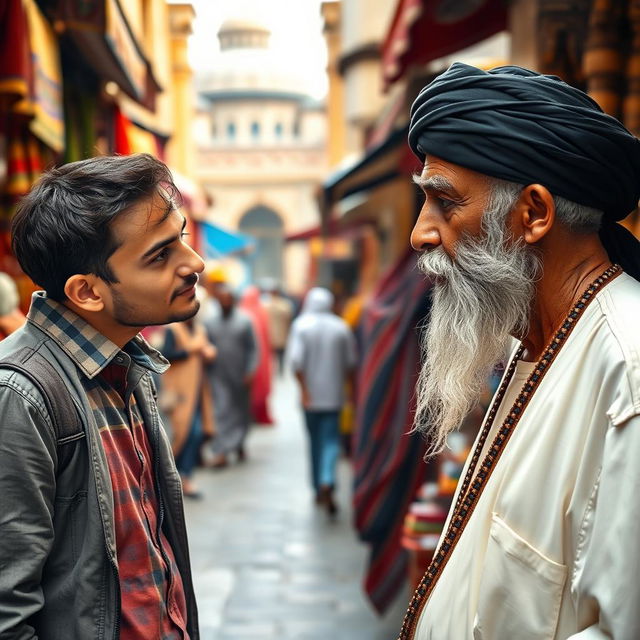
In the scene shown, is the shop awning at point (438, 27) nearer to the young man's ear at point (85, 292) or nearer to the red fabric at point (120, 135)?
the red fabric at point (120, 135)

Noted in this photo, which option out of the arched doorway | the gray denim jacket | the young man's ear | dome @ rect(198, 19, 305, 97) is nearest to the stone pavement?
the gray denim jacket

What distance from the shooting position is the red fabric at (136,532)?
1.75 m

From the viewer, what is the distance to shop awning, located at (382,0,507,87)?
4863 millimetres

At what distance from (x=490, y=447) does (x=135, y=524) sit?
2.35 ft

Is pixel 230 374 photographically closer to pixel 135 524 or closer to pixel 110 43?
pixel 110 43

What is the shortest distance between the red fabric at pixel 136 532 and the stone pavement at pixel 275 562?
109 inches

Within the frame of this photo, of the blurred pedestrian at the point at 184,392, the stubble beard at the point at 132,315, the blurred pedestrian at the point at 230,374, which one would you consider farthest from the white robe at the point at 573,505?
the blurred pedestrian at the point at 230,374

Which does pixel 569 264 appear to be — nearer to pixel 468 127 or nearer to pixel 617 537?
pixel 468 127

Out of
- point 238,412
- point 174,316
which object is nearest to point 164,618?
point 174,316

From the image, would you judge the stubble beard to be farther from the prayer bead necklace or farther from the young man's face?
the prayer bead necklace

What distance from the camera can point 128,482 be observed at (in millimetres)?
1806

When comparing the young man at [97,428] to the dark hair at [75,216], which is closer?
the young man at [97,428]

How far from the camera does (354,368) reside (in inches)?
312

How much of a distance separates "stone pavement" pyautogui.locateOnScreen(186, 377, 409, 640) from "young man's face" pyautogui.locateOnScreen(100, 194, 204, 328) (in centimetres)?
304
